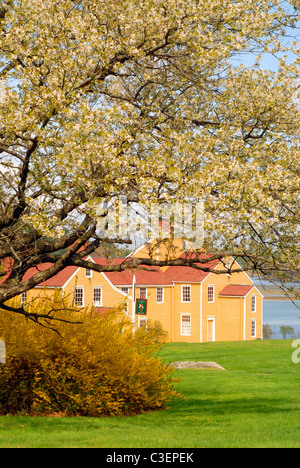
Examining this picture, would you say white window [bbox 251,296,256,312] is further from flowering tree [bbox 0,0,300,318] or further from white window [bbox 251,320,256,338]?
flowering tree [bbox 0,0,300,318]

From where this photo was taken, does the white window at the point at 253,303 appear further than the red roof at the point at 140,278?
Yes

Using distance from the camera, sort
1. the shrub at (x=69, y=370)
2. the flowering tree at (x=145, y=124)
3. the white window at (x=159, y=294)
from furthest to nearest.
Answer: the white window at (x=159, y=294) < the shrub at (x=69, y=370) < the flowering tree at (x=145, y=124)

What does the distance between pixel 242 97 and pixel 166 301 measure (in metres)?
40.5

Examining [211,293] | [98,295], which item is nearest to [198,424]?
[98,295]

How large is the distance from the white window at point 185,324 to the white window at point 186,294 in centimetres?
Result: 143

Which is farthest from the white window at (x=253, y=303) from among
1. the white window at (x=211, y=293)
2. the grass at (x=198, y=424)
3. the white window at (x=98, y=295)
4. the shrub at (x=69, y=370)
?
the shrub at (x=69, y=370)

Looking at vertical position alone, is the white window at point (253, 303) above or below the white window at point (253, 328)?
above

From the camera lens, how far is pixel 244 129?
11.3m

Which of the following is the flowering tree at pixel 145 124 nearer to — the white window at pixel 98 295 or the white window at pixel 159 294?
the white window at pixel 98 295

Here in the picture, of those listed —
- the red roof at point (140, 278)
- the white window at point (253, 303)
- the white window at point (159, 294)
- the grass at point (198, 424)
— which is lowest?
the grass at point (198, 424)

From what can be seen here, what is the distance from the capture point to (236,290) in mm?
52219

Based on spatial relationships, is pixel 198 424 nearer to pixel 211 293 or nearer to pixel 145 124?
pixel 145 124

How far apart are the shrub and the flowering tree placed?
173cm

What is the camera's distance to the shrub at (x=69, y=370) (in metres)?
11.8
